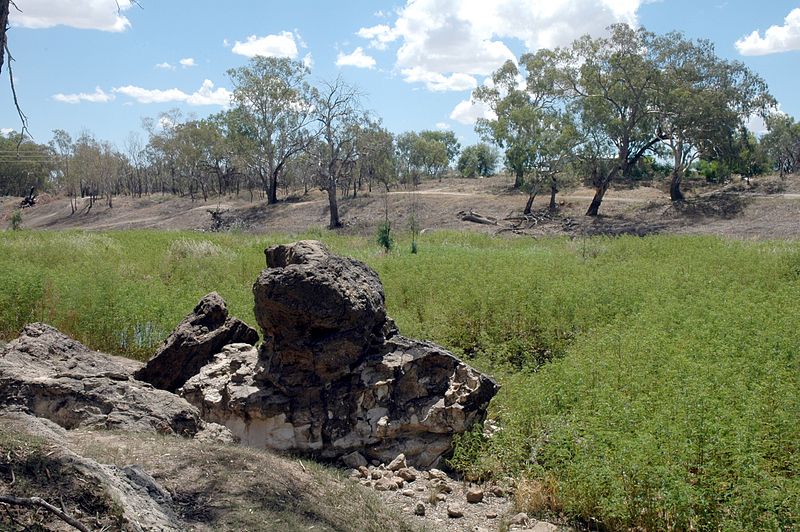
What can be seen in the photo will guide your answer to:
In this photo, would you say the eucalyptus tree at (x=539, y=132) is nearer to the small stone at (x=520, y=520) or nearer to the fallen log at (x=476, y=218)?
the fallen log at (x=476, y=218)

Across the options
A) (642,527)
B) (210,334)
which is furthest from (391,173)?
(642,527)

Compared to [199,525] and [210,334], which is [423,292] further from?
[199,525]

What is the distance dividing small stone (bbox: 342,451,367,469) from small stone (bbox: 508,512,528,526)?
6.76 feet

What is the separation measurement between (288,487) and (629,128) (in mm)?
33266

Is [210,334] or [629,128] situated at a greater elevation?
[629,128]

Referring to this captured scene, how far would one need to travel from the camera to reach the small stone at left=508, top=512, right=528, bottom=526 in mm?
6262

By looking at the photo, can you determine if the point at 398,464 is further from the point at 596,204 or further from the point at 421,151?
the point at 421,151

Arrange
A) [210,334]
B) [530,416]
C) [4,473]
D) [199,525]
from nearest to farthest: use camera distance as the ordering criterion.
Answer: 1. [4,473]
2. [199,525]
3. [530,416]
4. [210,334]

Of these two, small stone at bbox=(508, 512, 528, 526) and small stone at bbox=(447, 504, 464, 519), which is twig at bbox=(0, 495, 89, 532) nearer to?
small stone at bbox=(447, 504, 464, 519)

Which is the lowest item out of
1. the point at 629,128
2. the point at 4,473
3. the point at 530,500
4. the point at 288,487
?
the point at 530,500

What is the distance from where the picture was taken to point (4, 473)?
428 cm

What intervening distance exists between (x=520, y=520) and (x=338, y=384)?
2765 millimetres

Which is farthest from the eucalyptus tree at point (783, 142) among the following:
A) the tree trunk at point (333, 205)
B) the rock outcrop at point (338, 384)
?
the rock outcrop at point (338, 384)

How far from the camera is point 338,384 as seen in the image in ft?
27.1
